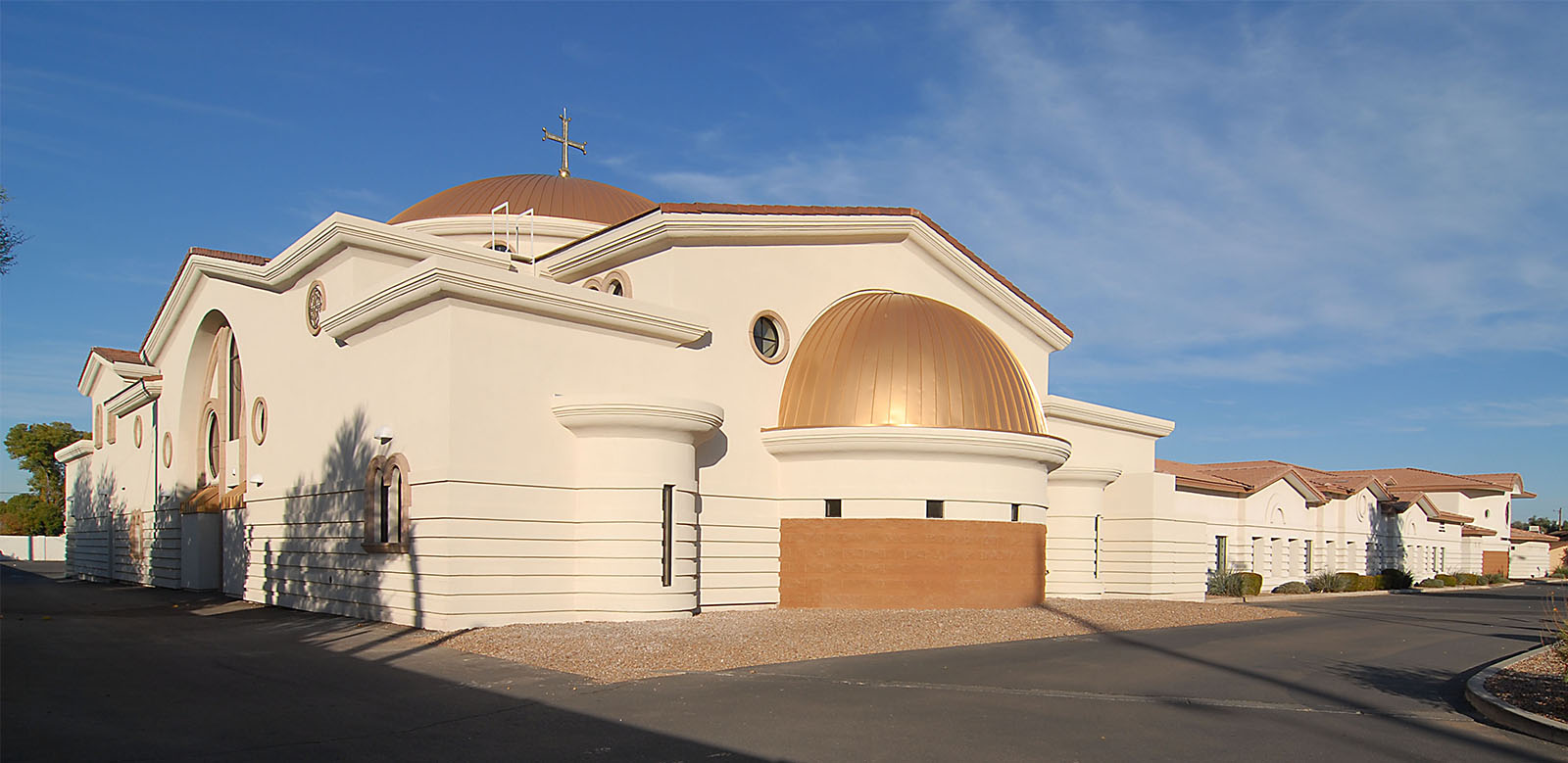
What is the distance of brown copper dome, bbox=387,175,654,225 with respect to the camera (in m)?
30.9

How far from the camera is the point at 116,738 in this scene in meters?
8.70

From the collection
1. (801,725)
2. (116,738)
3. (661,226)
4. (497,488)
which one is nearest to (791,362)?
(661,226)

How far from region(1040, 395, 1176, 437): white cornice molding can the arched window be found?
17013 millimetres

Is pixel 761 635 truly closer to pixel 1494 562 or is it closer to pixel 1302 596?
pixel 1302 596

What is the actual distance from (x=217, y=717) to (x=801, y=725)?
210 inches

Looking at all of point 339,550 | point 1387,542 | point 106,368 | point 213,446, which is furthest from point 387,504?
point 1387,542

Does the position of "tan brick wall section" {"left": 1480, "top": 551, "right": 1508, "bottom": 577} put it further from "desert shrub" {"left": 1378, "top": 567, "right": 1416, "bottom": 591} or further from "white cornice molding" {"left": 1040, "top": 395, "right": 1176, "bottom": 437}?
"white cornice molding" {"left": 1040, "top": 395, "right": 1176, "bottom": 437}

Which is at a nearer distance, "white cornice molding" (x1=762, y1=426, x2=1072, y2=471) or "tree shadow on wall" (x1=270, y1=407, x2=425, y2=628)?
"tree shadow on wall" (x1=270, y1=407, x2=425, y2=628)

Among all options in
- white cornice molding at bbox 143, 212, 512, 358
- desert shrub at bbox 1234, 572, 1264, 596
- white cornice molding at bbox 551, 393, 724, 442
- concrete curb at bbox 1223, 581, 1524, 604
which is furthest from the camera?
desert shrub at bbox 1234, 572, 1264, 596

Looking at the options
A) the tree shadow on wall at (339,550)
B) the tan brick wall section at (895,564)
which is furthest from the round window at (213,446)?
the tan brick wall section at (895,564)

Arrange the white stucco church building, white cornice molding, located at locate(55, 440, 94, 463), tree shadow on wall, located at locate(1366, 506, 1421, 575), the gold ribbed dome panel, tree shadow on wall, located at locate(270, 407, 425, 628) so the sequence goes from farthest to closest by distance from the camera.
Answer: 1. tree shadow on wall, located at locate(1366, 506, 1421, 575)
2. white cornice molding, located at locate(55, 440, 94, 463)
3. the gold ribbed dome panel
4. tree shadow on wall, located at locate(270, 407, 425, 628)
5. the white stucco church building

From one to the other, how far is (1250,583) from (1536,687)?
24.7 metres

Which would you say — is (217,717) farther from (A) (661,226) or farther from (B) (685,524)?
(A) (661,226)

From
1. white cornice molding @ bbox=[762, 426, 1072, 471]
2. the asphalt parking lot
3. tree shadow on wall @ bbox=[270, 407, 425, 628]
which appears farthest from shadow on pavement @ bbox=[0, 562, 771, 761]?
white cornice molding @ bbox=[762, 426, 1072, 471]
